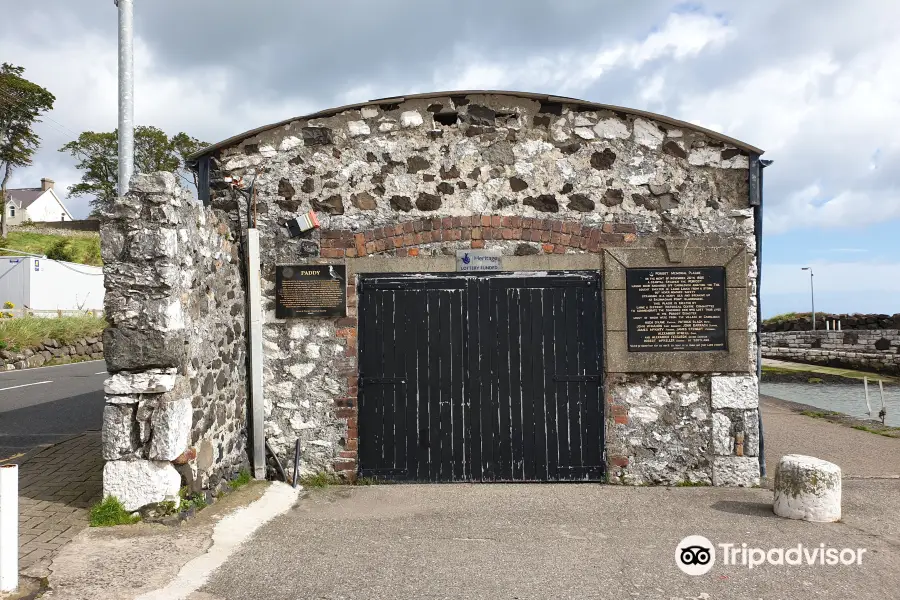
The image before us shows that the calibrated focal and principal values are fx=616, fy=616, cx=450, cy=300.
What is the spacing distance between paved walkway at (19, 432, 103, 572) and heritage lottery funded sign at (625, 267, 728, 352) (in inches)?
197

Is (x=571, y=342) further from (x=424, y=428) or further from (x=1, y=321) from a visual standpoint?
(x=1, y=321)

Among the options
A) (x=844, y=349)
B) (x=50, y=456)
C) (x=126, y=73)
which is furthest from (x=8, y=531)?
(x=844, y=349)

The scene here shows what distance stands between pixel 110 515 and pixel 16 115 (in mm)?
37939

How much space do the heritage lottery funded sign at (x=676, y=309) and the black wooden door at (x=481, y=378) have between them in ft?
1.28

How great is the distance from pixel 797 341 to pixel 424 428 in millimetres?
28202

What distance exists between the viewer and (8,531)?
3516mm

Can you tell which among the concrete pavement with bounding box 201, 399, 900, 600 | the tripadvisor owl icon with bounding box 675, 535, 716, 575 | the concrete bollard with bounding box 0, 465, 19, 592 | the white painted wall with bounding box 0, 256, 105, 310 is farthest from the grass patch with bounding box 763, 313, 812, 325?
the concrete bollard with bounding box 0, 465, 19, 592

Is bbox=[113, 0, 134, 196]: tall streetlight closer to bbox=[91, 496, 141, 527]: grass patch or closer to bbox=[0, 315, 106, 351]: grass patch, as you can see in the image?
bbox=[91, 496, 141, 527]: grass patch

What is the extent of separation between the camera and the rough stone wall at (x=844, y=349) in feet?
78.7

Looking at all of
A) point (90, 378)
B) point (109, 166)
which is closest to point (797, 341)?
point (90, 378)

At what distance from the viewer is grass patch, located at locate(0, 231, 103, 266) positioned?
3266cm

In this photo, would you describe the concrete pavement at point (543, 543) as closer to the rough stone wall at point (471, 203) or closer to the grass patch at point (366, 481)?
the grass patch at point (366, 481)

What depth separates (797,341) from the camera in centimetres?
2891

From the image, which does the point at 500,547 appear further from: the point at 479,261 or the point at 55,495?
the point at 55,495
